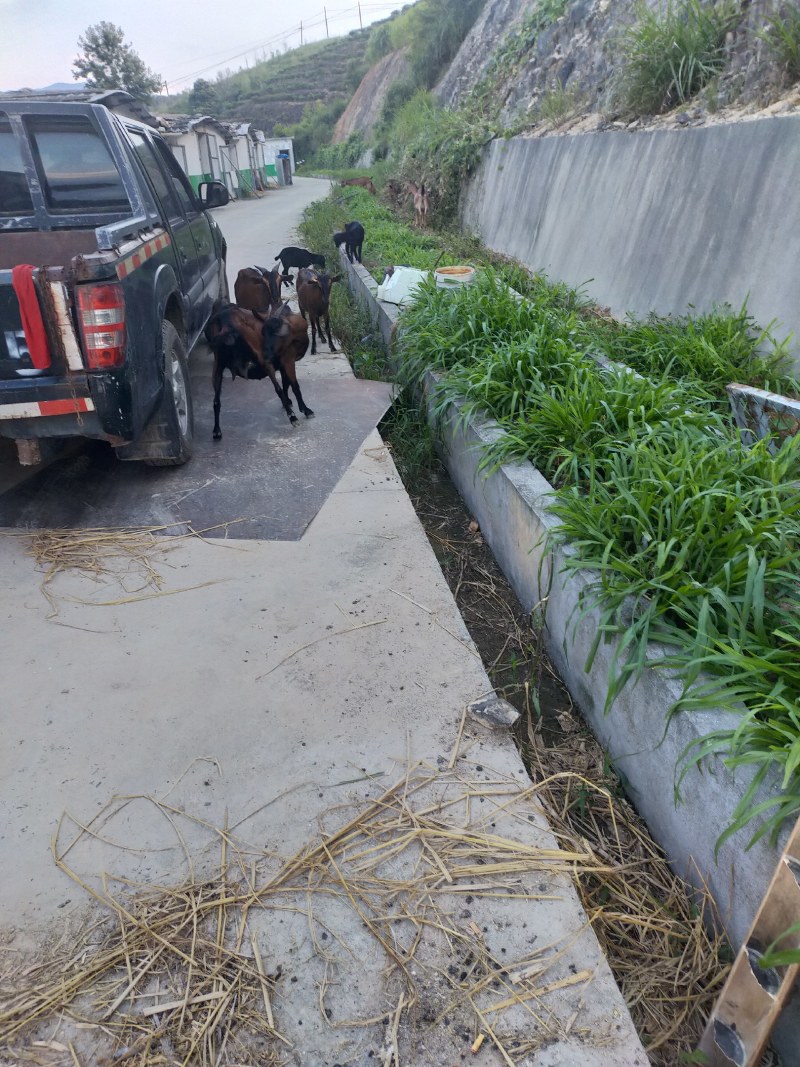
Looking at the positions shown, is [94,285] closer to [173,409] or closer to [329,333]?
[173,409]

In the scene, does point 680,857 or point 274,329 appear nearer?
point 680,857

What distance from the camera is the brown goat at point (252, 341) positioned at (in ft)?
16.3

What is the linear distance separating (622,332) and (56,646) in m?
4.53

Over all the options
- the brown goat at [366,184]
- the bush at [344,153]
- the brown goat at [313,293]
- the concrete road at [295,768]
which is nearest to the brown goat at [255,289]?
the brown goat at [313,293]

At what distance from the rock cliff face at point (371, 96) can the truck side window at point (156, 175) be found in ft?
129

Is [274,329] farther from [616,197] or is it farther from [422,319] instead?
[616,197]

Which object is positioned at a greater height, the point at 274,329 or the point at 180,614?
the point at 274,329

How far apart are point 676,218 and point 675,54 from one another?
2.72 m

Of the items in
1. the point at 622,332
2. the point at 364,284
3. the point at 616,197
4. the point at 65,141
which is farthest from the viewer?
the point at 364,284

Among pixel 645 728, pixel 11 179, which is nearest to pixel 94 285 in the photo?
pixel 11 179

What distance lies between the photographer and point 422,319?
222 inches

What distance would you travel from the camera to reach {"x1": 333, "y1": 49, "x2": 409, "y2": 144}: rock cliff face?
41.7 meters

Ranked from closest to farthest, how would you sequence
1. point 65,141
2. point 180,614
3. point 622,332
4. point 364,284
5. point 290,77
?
point 180,614
point 65,141
point 622,332
point 364,284
point 290,77

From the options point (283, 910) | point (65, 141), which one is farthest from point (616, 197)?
point (283, 910)
